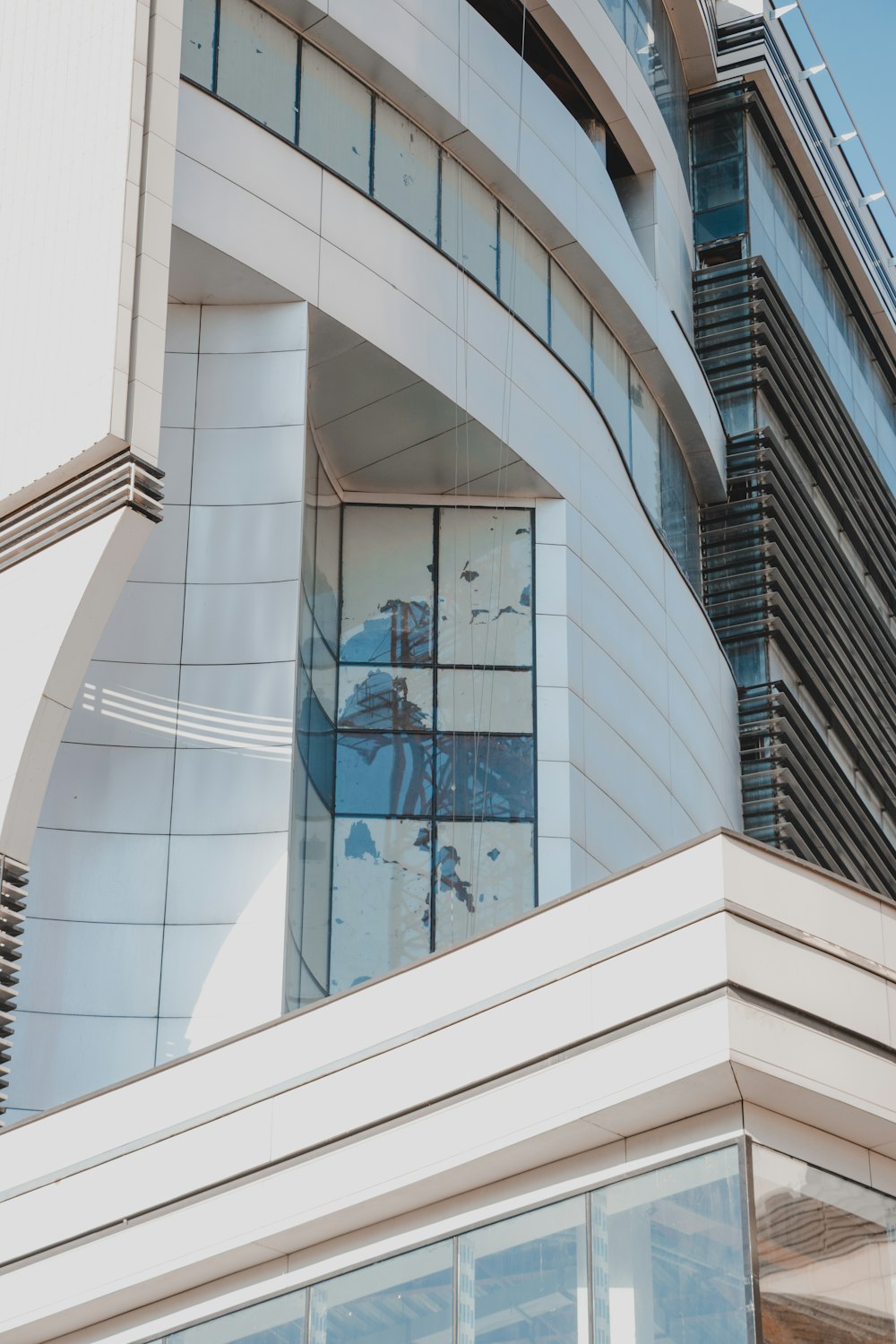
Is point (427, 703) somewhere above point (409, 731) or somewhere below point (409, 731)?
above

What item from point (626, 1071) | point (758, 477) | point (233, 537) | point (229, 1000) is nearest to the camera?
point (626, 1071)

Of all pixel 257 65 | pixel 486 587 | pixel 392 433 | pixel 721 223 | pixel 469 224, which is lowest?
pixel 486 587

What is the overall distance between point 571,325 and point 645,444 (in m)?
3.56

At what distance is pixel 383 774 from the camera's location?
2680cm

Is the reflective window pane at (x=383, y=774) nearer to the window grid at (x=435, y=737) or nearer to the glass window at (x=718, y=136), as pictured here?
the window grid at (x=435, y=737)

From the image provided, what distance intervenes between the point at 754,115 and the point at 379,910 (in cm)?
2212

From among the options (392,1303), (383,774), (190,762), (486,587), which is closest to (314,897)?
(383,774)

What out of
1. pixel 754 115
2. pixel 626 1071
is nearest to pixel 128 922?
pixel 626 1071

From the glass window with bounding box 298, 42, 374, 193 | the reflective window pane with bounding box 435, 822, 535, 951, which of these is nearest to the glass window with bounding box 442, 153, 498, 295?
the glass window with bounding box 298, 42, 374, 193

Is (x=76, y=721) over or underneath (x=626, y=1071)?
over

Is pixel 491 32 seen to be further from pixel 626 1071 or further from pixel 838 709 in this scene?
pixel 626 1071

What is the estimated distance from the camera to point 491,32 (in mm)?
29891

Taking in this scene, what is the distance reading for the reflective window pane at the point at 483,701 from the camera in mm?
27250

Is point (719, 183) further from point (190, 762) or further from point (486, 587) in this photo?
point (190, 762)
